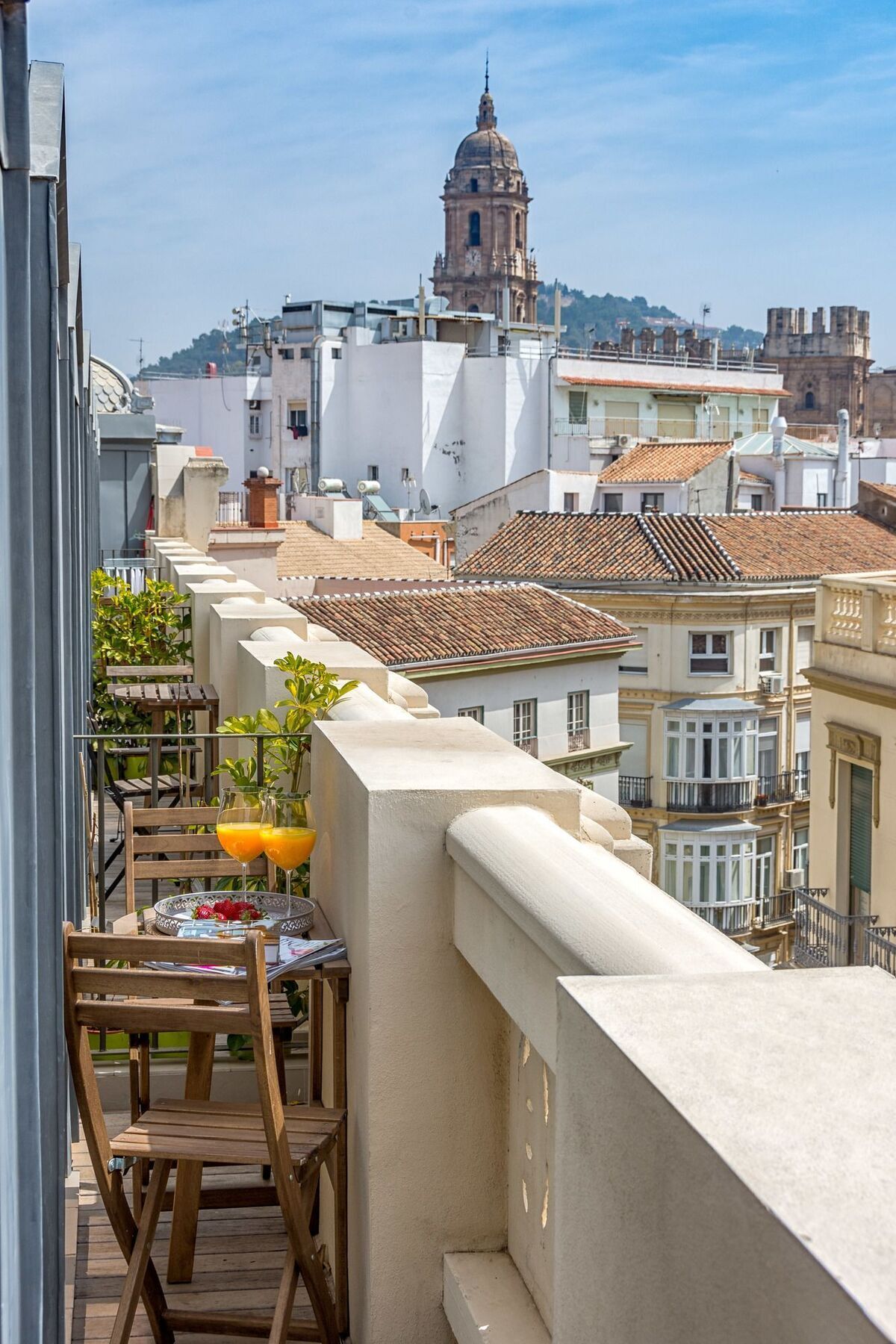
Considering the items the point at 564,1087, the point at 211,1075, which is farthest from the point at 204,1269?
the point at 564,1087

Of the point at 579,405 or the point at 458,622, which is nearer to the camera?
the point at 458,622

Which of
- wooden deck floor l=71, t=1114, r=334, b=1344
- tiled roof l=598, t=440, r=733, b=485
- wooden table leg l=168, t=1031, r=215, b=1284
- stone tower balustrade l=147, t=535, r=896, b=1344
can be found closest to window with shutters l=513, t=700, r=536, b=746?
tiled roof l=598, t=440, r=733, b=485

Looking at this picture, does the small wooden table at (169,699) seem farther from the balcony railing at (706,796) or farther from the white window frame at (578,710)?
the balcony railing at (706,796)

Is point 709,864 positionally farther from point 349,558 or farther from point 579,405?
point 579,405

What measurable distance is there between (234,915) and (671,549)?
107ft

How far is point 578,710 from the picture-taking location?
2948 cm

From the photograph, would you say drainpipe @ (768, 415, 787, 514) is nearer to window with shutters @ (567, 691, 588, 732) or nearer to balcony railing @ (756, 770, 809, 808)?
balcony railing @ (756, 770, 809, 808)

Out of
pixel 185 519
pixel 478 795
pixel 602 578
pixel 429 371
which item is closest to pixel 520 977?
pixel 478 795

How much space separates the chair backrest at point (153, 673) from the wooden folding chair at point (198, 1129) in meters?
5.84

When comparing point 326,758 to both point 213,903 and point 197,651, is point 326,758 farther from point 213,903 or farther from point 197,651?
point 197,651

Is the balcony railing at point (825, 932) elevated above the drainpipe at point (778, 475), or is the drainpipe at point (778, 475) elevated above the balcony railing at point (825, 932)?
the drainpipe at point (778, 475)

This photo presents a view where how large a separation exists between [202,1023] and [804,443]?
5711 cm

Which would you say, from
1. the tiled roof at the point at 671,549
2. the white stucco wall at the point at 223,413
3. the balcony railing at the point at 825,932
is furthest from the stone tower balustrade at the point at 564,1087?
the white stucco wall at the point at 223,413

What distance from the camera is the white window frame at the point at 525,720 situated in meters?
27.5
